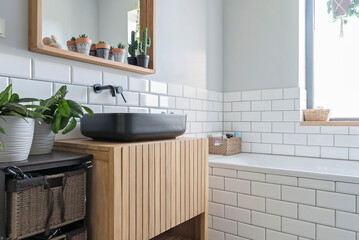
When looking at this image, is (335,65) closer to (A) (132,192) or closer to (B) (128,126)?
(B) (128,126)

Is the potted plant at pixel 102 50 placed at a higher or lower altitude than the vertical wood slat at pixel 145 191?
higher

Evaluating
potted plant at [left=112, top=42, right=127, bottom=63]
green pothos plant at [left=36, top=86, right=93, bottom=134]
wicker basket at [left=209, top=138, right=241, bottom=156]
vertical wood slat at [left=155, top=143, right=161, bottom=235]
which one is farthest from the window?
green pothos plant at [left=36, top=86, right=93, bottom=134]

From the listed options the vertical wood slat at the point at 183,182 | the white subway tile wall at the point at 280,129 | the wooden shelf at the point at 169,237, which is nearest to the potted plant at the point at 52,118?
the vertical wood slat at the point at 183,182

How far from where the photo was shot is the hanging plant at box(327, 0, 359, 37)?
Result: 2.57 m

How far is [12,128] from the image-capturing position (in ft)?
3.17

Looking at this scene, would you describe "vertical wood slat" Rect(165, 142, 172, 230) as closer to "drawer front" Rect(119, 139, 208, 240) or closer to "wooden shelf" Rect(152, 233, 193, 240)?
"drawer front" Rect(119, 139, 208, 240)

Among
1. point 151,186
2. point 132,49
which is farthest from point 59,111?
point 132,49

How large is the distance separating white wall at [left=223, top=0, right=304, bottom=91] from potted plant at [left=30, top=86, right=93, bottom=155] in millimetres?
2103

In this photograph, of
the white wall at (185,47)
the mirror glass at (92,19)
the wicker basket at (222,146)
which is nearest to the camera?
the mirror glass at (92,19)

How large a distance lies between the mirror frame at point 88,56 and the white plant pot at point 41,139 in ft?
1.29

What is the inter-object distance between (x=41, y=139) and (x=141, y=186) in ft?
1.56

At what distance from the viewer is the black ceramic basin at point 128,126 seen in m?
1.27

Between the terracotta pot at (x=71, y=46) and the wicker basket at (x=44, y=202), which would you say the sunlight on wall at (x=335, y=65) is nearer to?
the terracotta pot at (x=71, y=46)

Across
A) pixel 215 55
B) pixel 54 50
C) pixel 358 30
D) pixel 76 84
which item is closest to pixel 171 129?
pixel 76 84
